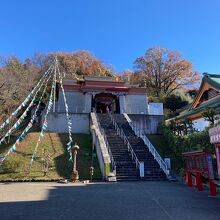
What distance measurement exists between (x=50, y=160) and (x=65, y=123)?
7020mm

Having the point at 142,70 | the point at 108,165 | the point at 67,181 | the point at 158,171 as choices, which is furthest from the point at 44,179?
the point at 142,70

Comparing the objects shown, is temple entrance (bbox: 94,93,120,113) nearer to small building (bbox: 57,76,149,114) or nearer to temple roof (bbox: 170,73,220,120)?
small building (bbox: 57,76,149,114)

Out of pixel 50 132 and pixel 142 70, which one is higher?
pixel 142 70

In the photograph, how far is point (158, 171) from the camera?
16.6 metres

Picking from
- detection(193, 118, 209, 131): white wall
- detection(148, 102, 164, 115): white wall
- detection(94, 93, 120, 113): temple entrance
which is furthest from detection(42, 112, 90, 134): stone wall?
detection(148, 102, 164, 115): white wall

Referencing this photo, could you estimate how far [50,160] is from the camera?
17484mm

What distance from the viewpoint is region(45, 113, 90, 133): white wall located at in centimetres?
2383

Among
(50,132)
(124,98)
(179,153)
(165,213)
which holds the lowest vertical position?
(165,213)

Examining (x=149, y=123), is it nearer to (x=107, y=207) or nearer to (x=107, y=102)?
(x=107, y=102)

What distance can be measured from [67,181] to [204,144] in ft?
26.9

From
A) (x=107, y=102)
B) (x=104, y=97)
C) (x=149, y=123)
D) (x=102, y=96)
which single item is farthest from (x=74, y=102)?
(x=149, y=123)

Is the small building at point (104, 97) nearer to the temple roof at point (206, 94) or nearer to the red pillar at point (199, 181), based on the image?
the temple roof at point (206, 94)

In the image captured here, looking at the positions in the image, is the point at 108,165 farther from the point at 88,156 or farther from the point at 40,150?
the point at 40,150

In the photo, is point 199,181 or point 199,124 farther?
point 199,124
